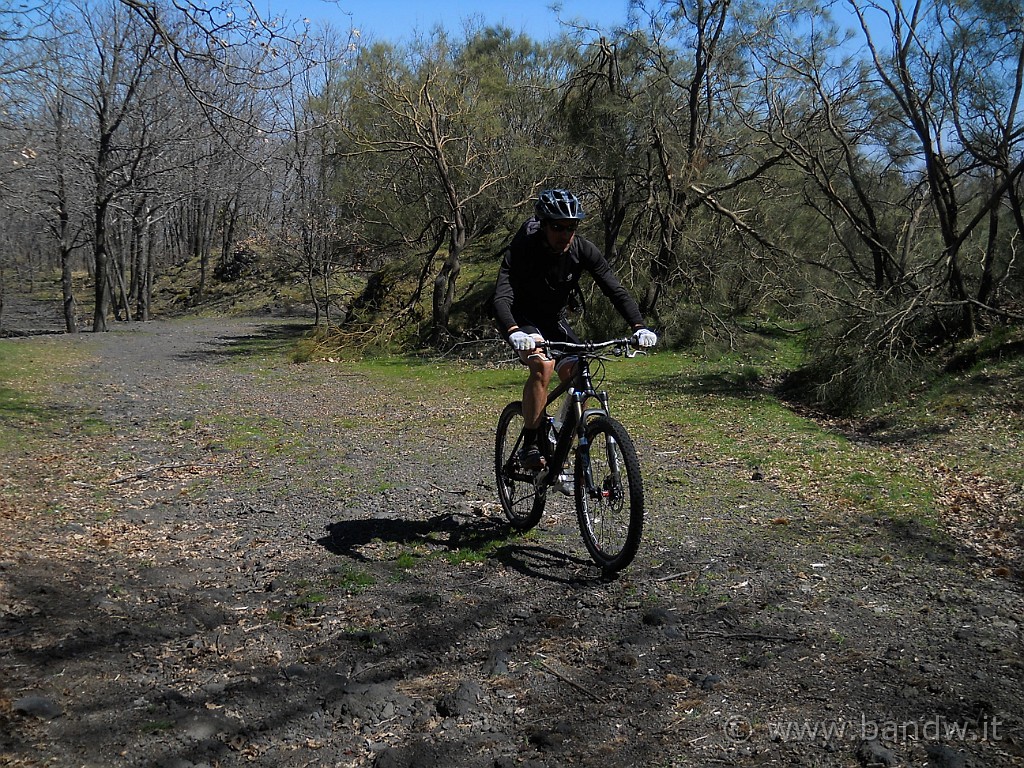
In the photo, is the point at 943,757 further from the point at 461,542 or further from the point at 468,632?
the point at 461,542

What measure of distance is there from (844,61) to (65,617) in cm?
1466

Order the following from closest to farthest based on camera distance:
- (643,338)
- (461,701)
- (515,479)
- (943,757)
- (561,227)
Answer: (943,757), (461,701), (643,338), (561,227), (515,479)

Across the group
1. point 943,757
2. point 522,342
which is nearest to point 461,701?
point 943,757

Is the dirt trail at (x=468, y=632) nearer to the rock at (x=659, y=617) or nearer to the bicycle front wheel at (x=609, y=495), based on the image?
the rock at (x=659, y=617)

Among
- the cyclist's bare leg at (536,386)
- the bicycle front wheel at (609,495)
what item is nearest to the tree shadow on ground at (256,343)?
the cyclist's bare leg at (536,386)

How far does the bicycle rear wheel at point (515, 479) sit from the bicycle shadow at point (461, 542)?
14cm

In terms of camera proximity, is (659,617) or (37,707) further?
(659,617)

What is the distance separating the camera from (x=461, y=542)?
562 cm

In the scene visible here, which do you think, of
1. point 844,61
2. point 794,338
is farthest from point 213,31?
point 794,338

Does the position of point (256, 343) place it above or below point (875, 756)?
above

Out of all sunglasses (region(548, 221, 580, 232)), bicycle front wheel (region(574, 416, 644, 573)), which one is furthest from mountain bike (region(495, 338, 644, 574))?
sunglasses (region(548, 221, 580, 232))

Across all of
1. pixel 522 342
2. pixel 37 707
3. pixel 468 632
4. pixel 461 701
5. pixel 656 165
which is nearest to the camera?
pixel 37 707

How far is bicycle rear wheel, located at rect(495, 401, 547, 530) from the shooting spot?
561cm

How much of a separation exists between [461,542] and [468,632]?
154 cm
